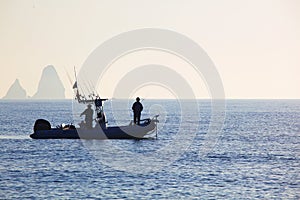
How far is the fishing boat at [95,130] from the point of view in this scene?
60.5 metres

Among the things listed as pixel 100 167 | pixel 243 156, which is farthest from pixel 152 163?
pixel 243 156

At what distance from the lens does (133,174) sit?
41188mm

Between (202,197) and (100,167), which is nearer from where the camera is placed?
(202,197)

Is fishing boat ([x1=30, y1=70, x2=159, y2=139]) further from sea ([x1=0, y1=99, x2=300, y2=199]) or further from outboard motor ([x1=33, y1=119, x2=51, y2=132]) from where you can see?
sea ([x1=0, y1=99, x2=300, y2=199])

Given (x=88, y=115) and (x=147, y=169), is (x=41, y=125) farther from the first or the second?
(x=147, y=169)

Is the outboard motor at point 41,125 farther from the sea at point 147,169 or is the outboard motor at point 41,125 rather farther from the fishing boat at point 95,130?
the sea at point 147,169

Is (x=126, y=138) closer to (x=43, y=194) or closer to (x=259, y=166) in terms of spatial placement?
(x=259, y=166)

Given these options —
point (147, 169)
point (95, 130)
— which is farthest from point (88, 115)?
point (147, 169)

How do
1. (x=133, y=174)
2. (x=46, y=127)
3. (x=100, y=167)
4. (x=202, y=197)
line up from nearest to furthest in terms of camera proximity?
(x=202, y=197), (x=133, y=174), (x=100, y=167), (x=46, y=127)

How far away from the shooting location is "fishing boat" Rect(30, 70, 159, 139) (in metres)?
60.5

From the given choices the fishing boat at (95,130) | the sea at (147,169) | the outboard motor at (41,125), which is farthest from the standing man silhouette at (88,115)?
the outboard motor at (41,125)

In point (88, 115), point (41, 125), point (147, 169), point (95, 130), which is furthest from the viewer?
point (41, 125)

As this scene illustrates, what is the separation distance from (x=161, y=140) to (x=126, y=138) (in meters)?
3.84

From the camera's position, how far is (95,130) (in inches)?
2379
